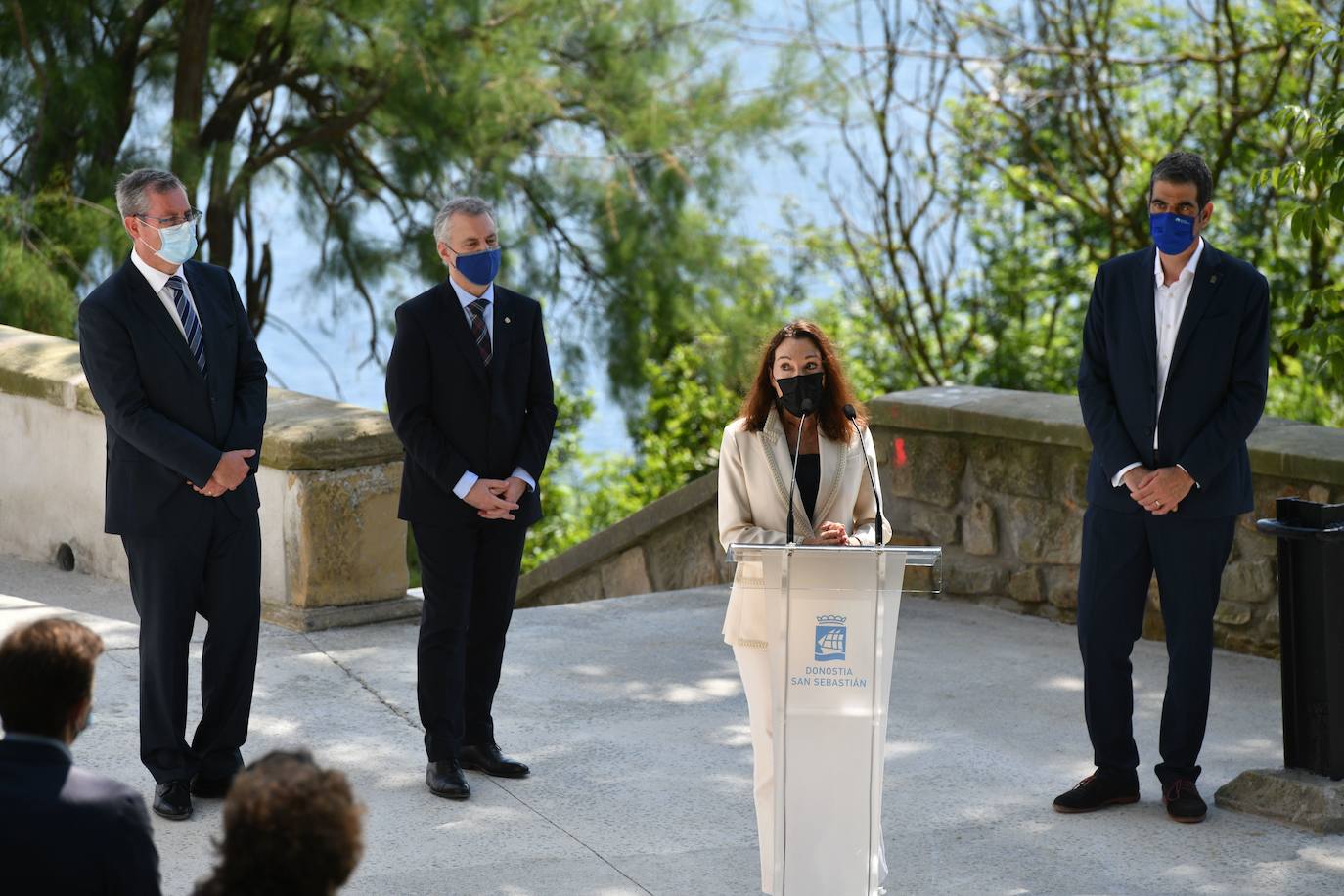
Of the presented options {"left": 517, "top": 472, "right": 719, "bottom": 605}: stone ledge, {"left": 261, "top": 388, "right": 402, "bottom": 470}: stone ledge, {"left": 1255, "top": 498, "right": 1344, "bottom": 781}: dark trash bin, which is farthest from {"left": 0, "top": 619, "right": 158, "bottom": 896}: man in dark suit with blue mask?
{"left": 517, "top": 472, "right": 719, "bottom": 605}: stone ledge

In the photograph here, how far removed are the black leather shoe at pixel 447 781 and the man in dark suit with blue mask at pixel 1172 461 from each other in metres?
1.64

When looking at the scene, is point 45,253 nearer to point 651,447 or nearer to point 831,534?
point 651,447

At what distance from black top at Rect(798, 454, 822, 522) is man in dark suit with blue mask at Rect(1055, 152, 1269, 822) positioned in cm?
111

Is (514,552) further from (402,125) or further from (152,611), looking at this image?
(402,125)

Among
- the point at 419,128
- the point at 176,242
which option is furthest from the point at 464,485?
the point at 419,128

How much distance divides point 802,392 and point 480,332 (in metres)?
1.35

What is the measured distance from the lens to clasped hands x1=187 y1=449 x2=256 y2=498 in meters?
4.53

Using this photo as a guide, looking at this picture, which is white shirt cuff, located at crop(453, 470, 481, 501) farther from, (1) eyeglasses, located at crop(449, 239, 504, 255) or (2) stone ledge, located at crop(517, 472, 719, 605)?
(2) stone ledge, located at crop(517, 472, 719, 605)

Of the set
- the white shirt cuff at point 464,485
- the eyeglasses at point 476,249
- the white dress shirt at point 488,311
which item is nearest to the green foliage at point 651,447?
the white dress shirt at point 488,311

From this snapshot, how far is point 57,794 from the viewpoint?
7.89 feet

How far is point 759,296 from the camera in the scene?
12.1 metres

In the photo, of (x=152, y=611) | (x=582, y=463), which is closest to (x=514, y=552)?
(x=152, y=611)

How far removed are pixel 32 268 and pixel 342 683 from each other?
3948 millimetres

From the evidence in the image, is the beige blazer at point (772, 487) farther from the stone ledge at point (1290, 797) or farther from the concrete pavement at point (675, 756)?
the stone ledge at point (1290, 797)
